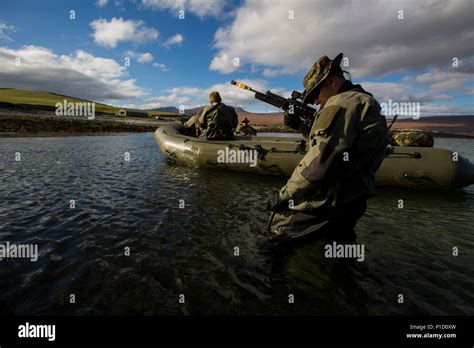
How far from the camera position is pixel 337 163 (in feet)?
10.6

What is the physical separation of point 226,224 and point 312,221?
9.48 ft

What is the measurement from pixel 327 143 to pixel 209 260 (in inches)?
109

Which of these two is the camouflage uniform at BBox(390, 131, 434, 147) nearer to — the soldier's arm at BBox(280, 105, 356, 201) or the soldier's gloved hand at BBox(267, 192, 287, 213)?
the soldier's gloved hand at BBox(267, 192, 287, 213)

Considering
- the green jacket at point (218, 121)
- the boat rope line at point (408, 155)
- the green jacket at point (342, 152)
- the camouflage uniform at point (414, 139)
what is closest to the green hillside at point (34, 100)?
the green jacket at point (218, 121)

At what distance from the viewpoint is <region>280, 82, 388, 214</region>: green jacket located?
3.16 meters

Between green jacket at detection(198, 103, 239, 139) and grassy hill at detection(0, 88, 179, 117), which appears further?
grassy hill at detection(0, 88, 179, 117)

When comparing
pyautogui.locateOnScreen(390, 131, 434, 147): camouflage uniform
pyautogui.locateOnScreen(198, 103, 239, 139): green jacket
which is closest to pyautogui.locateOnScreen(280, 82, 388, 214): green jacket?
pyautogui.locateOnScreen(390, 131, 434, 147): camouflage uniform

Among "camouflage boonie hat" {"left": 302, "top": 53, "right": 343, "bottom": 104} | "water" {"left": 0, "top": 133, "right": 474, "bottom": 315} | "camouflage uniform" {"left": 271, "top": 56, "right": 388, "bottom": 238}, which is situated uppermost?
"camouflage boonie hat" {"left": 302, "top": 53, "right": 343, "bottom": 104}

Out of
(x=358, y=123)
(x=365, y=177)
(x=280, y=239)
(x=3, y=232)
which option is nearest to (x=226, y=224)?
(x=280, y=239)

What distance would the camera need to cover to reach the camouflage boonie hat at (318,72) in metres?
3.59

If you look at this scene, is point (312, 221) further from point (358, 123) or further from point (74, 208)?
point (74, 208)

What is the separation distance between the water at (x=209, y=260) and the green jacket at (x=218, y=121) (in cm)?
427

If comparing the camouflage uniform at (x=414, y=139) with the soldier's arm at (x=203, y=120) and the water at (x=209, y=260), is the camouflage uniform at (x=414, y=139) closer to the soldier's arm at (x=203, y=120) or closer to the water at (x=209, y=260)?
the water at (x=209, y=260)

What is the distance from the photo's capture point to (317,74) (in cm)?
368
